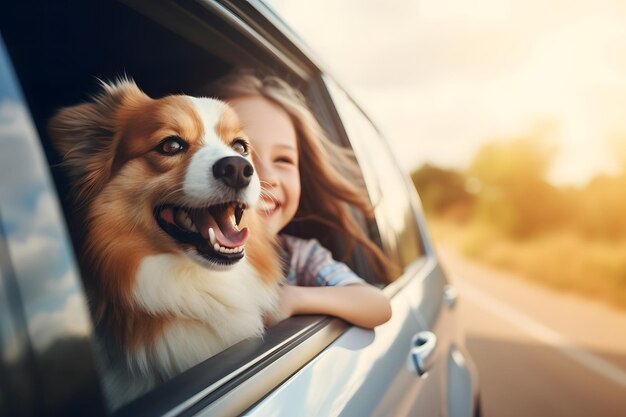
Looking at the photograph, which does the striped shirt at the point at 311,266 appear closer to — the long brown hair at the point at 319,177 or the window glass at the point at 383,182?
the long brown hair at the point at 319,177

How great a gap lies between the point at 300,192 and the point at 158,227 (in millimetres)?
697

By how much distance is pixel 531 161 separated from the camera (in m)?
30.6

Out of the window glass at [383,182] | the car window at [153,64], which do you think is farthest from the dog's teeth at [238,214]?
the window glass at [383,182]

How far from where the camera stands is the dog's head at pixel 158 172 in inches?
42.8

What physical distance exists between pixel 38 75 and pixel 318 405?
2.86 ft

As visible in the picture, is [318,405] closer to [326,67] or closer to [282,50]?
[282,50]

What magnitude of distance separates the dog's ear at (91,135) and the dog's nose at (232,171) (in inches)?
8.0

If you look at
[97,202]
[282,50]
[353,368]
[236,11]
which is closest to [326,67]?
[282,50]

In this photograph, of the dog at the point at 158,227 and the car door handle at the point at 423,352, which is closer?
the dog at the point at 158,227

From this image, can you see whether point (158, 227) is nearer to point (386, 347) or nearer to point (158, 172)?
point (158, 172)

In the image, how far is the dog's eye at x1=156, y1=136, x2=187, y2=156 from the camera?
1.22 meters

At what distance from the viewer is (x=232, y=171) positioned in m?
1.25

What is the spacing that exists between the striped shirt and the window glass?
0.54 metres

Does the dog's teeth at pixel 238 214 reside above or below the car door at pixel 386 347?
above
